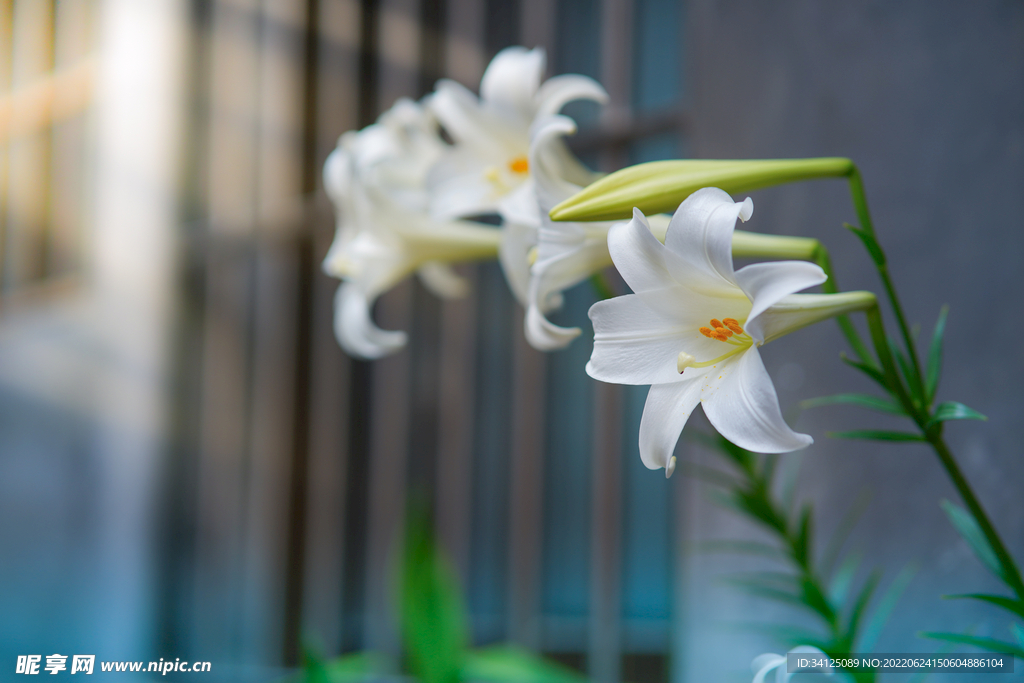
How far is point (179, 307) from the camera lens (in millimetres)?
1986

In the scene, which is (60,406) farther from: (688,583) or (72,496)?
(688,583)

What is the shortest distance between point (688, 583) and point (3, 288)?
253 centimetres

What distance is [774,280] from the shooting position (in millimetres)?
332

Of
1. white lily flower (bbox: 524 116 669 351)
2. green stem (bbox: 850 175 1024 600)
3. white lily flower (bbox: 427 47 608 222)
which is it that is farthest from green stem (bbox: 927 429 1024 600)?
white lily flower (bbox: 427 47 608 222)

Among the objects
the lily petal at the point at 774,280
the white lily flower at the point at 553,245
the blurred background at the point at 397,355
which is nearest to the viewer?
the lily petal at the point at 774,280

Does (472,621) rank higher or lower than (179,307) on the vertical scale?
lower

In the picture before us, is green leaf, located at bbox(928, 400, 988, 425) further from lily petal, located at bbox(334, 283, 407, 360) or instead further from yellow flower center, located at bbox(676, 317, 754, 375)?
lily petal, located at bbox(334, 283, 407, 360)

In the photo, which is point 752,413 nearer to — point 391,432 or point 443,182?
point 443,182

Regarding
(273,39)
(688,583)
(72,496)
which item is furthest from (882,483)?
(72,496)

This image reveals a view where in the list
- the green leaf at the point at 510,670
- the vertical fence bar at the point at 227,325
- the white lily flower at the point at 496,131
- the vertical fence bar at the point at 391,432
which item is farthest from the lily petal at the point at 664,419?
the vertical fence bar at the point at 227,325

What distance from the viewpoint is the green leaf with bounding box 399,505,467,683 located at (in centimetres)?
69

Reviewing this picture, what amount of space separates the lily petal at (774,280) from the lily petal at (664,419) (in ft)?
0.21

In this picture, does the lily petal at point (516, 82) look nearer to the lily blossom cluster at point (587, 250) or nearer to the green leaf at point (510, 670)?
the lily blossom cluster at point (587, 250)

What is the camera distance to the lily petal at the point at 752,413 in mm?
328
